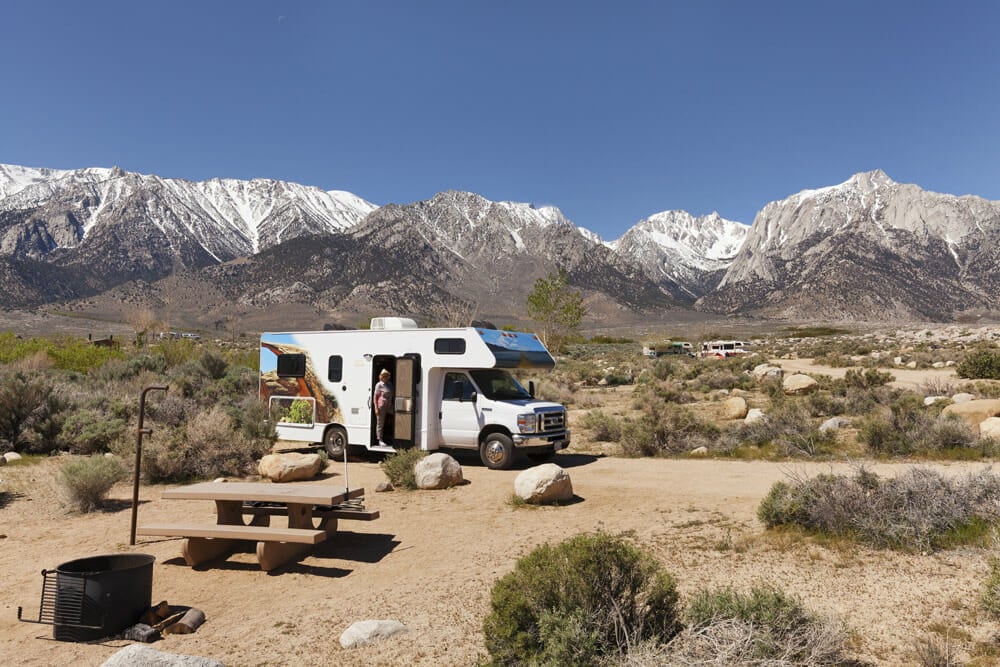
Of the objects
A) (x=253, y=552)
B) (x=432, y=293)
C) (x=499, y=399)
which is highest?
(x=432, y=293)

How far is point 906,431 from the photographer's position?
12.6m

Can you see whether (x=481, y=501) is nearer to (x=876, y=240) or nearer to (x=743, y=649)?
(x=743, y=649)

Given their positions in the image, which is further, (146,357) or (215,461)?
(146,357)

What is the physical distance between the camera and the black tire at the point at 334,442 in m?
13.4

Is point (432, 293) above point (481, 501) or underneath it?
above

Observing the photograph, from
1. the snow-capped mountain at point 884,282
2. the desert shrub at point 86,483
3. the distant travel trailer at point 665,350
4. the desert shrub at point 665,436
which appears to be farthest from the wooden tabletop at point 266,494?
the snow-capped mountain at point 884,282

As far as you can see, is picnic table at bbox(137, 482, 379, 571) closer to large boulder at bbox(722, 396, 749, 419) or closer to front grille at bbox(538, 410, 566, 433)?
front grille at bbox(538, 410, 566, 433)

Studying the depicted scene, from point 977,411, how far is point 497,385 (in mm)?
10468

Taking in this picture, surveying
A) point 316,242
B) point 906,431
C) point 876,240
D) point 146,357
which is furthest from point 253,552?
point 876,240

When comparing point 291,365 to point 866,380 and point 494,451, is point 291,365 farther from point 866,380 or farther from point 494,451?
point 866,380

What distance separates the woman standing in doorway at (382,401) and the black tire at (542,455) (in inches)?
118

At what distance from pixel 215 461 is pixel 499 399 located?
535cm

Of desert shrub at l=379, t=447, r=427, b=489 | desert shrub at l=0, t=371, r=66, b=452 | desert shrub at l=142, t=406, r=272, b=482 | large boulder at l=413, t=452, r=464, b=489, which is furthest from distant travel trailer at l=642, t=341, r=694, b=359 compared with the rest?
desert shrub at l=0, t=371, r=66, b=452

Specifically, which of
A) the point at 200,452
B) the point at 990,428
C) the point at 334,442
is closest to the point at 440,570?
the point at 200,452
